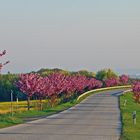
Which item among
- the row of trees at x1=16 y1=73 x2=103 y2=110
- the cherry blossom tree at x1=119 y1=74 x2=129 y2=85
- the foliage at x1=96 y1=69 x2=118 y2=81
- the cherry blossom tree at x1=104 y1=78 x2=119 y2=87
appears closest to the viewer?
the row of trees at x1=16 y1=73 x2=103 y2=110

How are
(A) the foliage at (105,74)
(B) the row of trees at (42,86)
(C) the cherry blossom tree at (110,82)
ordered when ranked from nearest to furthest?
(B) the row of trees at (42,86) < (C) the cherry blossom tree at (110,82) < (A) the foliage at (105,74)

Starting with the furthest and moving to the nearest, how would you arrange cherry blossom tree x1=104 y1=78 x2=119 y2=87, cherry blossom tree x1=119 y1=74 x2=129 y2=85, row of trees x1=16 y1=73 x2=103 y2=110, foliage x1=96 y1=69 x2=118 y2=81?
cherry blossom tree x1=119 y1=74 x2=129 y2=85, foliage x1=96 y1=69 x2=118 y2=81, cherry blossom tree x1=104 y1=78 x2=119 y2=87, row of trees x1=16 y1=73 x2=103 y2=110

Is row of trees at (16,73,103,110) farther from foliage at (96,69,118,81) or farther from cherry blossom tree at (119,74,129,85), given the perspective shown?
cherry blossom tree at (119,74,129,85)

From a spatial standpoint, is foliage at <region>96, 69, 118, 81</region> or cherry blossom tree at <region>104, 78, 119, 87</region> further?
foliage at <region>96, 69, 118, 81</region>

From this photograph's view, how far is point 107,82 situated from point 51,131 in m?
99.6

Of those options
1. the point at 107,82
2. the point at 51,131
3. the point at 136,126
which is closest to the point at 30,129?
the point at 51,131

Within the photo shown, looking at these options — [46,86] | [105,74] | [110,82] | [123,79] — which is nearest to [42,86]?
[46,86]

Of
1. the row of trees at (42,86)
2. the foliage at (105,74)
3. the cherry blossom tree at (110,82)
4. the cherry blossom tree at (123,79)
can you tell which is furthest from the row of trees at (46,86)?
the cherry blossom tree at (123,79)

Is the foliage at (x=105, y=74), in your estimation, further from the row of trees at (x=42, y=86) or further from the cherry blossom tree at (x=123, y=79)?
the row of trees at (x=42, y=86)

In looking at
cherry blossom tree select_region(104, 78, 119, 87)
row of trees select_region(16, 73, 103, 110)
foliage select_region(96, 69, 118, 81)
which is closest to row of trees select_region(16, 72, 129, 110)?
row of trees select_region(16, 73, 103, 110)

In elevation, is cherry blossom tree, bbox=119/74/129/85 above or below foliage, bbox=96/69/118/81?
below

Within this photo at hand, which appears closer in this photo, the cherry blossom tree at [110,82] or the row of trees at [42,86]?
the row of trees at [42,86]

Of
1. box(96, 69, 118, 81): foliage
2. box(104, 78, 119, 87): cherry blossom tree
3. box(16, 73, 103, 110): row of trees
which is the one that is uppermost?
box(96, 69, 118, 81): foliage

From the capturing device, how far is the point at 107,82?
127375mm
